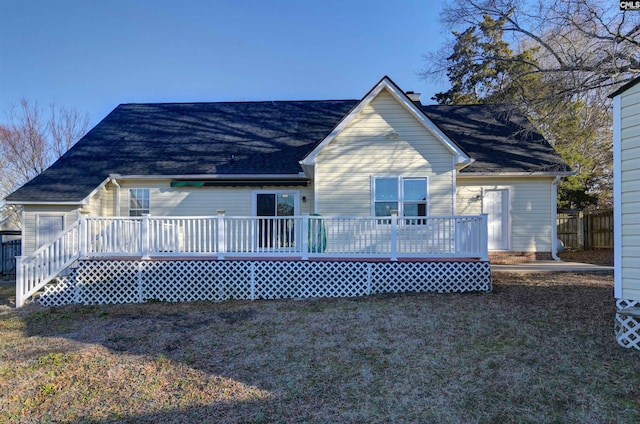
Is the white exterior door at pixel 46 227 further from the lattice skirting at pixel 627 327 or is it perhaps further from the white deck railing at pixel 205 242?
→ the lattice skirting at pixel 627 327

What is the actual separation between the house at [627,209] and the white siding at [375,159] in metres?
4.67

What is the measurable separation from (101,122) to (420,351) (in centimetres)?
1526

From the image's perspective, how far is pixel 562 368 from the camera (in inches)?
168

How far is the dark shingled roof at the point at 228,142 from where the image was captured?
11.5m

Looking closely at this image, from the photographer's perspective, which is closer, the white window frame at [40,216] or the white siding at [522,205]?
the white window frame at [40,216]

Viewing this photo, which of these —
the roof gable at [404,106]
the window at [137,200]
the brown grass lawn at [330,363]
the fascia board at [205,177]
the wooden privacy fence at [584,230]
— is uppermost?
the roof gable at [404,106]

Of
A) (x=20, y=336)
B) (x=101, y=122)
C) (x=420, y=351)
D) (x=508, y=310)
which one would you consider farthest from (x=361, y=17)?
(x=20, y=336)

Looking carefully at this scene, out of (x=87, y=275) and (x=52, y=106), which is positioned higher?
(x=52, y=106)

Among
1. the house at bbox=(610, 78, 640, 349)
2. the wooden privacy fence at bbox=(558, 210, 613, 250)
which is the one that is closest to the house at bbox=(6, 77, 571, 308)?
the house at bbox=(610, 78, 640, 349)

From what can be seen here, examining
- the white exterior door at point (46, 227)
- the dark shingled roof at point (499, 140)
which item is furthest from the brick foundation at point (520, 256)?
the white exterior door at point (46, 227)

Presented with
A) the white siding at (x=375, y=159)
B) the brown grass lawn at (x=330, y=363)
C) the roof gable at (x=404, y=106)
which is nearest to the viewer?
the brown grass lawn at (x=330, y=363)

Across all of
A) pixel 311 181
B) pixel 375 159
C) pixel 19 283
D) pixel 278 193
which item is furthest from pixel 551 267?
pixel 19 283

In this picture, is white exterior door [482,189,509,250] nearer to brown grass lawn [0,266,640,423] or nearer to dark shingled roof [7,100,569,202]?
dark shingled roof [7,100,569,202]

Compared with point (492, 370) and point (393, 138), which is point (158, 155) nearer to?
point (393, 138)
